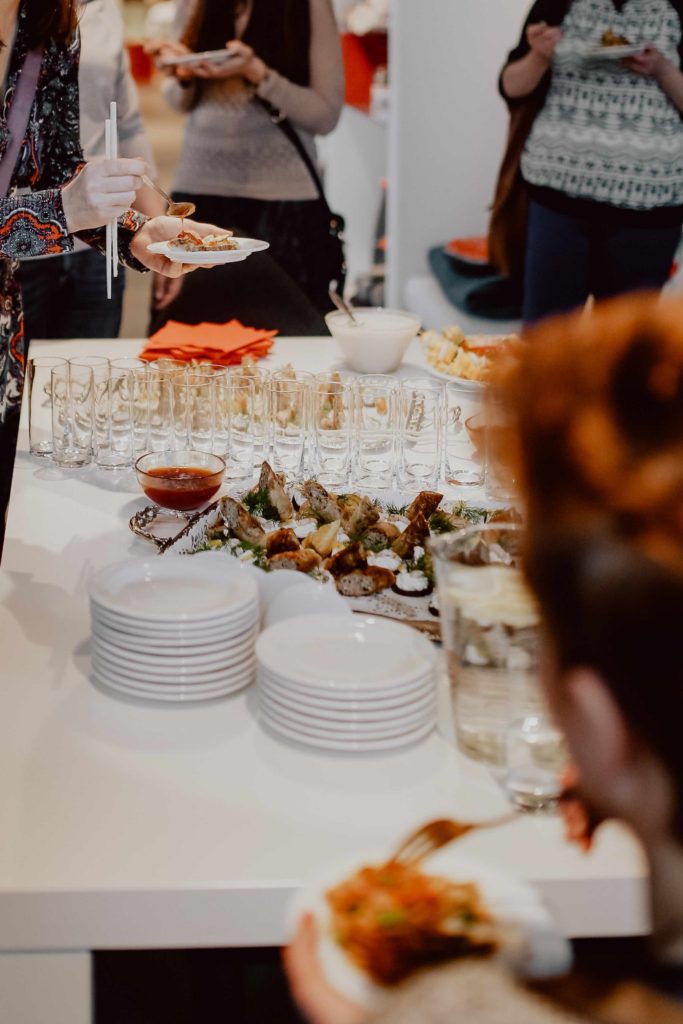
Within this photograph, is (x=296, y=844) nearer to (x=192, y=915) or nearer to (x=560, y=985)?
(x=192, y=915)

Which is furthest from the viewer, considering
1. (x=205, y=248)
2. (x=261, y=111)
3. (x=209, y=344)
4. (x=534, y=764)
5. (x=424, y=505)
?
(x=261, y=111)

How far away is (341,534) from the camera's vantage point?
1.78 meters

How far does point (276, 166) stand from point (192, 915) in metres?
3.02

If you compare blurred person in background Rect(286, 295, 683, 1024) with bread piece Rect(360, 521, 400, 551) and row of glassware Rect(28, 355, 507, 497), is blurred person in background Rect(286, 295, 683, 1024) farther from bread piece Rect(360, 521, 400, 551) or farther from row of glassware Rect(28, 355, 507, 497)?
row of glassware Rect(28, 355, 507, 497)

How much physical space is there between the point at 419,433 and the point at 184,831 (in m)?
1.19

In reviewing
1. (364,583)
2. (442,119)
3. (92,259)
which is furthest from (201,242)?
(442,119)

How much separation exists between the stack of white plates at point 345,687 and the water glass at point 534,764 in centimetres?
11

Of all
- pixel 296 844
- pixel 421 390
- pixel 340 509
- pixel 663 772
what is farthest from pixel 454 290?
pixel 663 772

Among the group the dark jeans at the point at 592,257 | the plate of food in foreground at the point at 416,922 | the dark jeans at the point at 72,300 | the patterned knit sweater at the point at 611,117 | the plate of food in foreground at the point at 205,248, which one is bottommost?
the dark jeans at the point at 72,300

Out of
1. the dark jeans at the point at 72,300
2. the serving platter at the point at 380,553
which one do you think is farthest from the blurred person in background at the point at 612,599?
the dark jeans at the point at 72,300

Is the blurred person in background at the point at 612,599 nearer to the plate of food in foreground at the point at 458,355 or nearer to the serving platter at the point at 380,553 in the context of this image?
the serving platter at the point at 380,553

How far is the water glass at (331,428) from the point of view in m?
2.11

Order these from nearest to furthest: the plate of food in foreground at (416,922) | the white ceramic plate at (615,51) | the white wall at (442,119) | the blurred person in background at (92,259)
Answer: the plate of food in foreground at (416,922) < the white ceramic plate at (615,51) < the blurred person in background at (92,259) < the white wall at (442,119)

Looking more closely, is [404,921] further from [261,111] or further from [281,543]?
[261,111]
